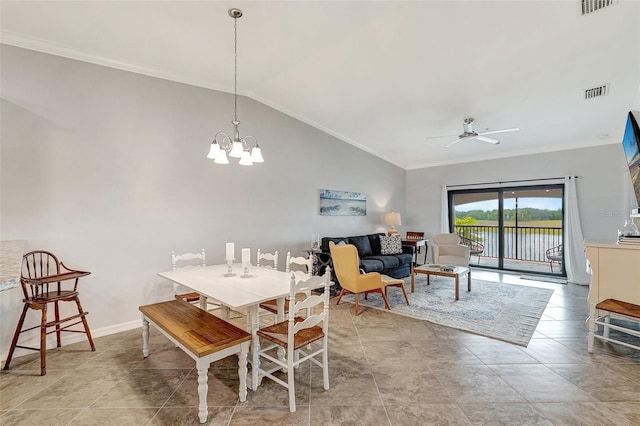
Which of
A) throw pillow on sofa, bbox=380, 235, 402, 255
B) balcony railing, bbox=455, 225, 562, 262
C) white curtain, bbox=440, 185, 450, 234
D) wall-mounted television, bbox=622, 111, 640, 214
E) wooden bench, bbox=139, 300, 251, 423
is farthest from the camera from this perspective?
white curtain, bbox=440, 185, 450, 234

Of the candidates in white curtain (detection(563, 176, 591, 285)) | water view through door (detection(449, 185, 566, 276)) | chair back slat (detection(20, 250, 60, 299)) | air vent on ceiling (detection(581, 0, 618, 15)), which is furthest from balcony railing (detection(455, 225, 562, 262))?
chair back slat (detection(20, 250, 60, 299))

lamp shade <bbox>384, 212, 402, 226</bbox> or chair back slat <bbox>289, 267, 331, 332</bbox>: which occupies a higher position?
lamp shade <bbox>384, 212, 402, 226</bbox>

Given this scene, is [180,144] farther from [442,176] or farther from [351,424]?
[442,176]

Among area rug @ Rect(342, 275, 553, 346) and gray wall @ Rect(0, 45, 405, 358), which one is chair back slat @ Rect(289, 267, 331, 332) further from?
gray wall @ Rect(0, 45, 405, 358)

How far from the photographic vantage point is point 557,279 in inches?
217

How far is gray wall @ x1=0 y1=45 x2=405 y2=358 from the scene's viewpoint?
2688 mm

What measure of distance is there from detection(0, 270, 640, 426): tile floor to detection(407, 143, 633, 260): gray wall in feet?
9.65

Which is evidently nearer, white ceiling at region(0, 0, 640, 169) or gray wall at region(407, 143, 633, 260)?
white ceiling at region(0, 0, 640, 169)

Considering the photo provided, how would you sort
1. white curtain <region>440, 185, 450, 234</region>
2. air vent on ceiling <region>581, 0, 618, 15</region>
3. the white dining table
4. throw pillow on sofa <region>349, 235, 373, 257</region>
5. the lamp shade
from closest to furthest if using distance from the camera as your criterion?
the white dining table, air vent on ceiling <region>581, 0, 618, 15</region>, throw pillow on sofa <region>349, 235, 373, 257</region>, the lamp shade, white curtain <region>440, 185, 450, 234</region>

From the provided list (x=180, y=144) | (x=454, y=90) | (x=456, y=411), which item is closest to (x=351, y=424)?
(x=456, y=411)

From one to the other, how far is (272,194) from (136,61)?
236 cm

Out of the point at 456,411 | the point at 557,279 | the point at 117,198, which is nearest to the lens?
the point at 456,411

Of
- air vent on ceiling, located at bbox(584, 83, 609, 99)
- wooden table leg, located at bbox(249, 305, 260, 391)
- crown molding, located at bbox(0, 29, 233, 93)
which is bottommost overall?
wooden table leg, located at bbox(249, 305, 260, 391)

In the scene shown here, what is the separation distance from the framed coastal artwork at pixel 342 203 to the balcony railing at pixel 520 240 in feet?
9.57
